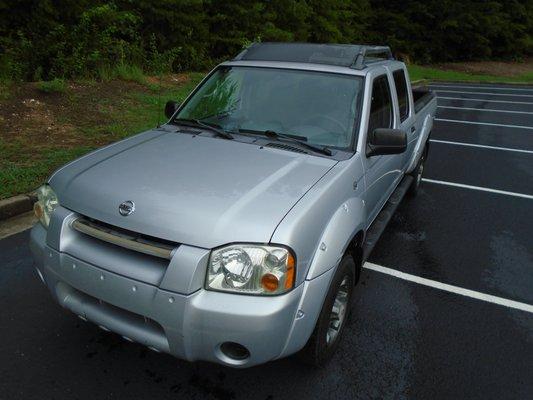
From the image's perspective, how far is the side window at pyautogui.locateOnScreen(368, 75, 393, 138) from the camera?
3570mm

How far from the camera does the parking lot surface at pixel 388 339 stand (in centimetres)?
271

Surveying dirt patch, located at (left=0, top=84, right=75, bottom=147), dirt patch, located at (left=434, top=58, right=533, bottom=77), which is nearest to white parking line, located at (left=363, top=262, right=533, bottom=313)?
dirt patch, located at (left=0, top=84, right=75, bottom=147)

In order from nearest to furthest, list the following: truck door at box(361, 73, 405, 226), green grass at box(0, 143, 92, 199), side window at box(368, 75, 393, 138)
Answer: truck door at box(361, 73, 405, 226) → side window at box(368, 75, 393, 138) → green grass at box(0, 143, 92, 199)

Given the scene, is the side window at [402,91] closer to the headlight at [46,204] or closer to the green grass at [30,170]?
the headlight at [46,204]

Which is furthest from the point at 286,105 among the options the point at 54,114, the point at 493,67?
the point at 493,67

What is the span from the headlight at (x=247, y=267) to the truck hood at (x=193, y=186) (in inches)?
2.2

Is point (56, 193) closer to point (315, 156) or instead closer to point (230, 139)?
point (230, 139)

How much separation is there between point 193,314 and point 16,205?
3.46m

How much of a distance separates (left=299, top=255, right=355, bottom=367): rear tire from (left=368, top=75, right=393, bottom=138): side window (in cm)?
116

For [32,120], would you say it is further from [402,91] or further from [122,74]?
[402,91]

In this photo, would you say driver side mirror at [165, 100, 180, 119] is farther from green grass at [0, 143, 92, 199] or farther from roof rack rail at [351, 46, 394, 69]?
green grass at [0, 143, 92, 199]

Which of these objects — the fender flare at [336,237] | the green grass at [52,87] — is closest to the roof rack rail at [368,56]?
the fender flare at [336,237]

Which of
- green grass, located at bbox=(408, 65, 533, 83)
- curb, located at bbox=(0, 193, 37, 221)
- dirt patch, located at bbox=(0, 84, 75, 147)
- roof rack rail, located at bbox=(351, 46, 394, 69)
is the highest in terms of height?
roof rack rail, located at bbox=(351, 46, 394, 69)

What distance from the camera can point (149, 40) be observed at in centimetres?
1332
